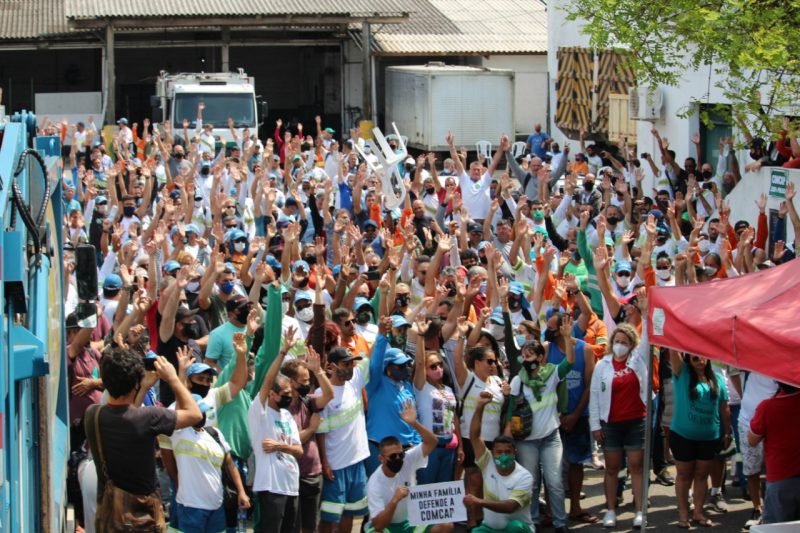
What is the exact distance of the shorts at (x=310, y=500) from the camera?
8.84m

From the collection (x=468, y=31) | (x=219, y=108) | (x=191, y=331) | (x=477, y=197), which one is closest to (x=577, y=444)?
(x=191, y=331)

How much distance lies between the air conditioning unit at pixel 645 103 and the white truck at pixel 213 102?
8.13 m

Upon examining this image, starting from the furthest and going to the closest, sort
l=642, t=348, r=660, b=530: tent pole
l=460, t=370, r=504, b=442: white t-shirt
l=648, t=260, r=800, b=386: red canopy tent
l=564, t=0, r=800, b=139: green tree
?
1. l=564, t=0, r=800, b=139: green tree
2. l=460, t=370, r=504, b=442: white t-shirt
3. l=642, t=348, r=660, b=530: tent pole
4. l=648, t=260, r=800, b=386: red canopy tent

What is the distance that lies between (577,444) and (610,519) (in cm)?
61

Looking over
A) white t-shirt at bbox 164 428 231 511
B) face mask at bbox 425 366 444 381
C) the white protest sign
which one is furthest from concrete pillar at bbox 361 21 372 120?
white t-shirt at bbox 164 428 231 511

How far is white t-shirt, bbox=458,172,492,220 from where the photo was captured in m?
17.3

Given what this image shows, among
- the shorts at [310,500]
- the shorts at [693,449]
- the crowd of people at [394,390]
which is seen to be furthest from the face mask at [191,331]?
the shorts at [693,449]

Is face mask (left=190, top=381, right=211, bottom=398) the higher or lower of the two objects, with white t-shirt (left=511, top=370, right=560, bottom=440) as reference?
higher

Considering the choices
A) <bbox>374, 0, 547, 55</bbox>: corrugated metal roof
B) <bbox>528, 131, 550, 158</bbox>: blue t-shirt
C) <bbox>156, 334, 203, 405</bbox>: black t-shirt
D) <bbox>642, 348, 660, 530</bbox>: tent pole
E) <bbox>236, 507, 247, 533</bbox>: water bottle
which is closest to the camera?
<bbox>236, 507, 247, 533</bbox>: water bottle

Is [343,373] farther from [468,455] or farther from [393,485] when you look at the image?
[468,455]

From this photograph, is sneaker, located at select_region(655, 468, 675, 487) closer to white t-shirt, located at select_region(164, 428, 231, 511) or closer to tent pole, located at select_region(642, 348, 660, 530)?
tent pole, located at select_region(642, 348, 660, 530)

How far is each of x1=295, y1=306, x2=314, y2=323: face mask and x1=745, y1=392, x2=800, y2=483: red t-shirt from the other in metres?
3.68

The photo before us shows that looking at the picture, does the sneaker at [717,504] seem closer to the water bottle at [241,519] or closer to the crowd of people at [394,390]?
the crowd of people at [394,390]

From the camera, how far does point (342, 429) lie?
8969 mm
